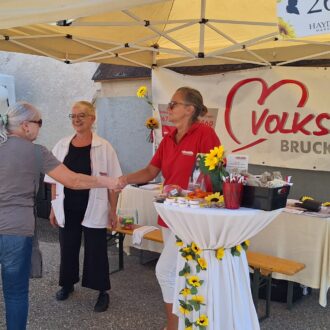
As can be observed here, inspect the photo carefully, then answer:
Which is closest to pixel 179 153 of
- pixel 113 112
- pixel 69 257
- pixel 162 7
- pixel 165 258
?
pixel 165 258

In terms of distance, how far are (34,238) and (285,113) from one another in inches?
116

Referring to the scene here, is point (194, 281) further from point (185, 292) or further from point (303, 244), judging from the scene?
point (303, 244)

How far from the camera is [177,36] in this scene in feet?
16.4

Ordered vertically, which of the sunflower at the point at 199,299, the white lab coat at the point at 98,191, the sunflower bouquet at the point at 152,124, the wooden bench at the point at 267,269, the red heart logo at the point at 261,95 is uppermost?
the red heart logo at the point at 261,95

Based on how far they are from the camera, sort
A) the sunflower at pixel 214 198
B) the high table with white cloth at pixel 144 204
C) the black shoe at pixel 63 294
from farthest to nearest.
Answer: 1. the high table with white cloth at pixel 144 204
2. the black shoe at pixel 63 294
3. the sunflower at pixel 214 198

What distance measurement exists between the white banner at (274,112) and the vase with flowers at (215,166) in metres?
2.46

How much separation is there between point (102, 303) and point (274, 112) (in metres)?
2.63

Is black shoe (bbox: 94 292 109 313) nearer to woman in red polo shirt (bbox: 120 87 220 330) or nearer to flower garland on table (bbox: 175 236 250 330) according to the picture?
woman in red polo shirt (bbox: 120 87 220 330)

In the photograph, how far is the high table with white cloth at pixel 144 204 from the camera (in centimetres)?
489

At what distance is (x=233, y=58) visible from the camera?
4.79 m

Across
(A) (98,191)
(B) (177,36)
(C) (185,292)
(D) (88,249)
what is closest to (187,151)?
(C) (185,292)

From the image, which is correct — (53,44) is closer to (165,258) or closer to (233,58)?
(233,58)

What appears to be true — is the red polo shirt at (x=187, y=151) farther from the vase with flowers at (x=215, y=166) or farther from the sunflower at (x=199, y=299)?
the sunflower at (x=199, y=299)

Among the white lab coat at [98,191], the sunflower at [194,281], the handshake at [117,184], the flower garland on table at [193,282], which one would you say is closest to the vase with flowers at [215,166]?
the flower garland on table at [193,282]
